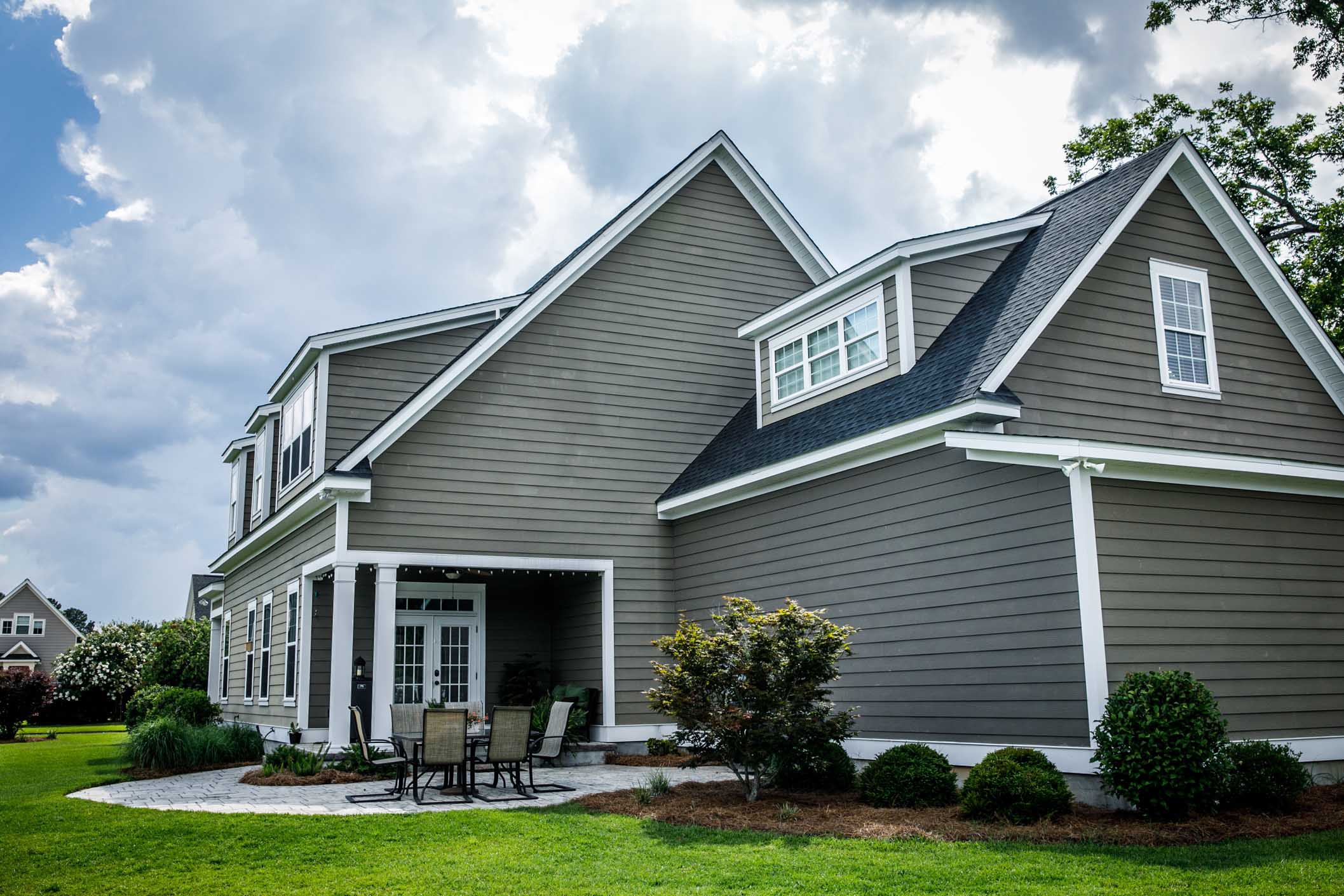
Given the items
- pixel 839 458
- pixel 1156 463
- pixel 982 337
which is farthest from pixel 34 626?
pixel 1156 463

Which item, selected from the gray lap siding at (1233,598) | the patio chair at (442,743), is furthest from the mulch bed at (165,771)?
the gray lap siding at (1233,598)

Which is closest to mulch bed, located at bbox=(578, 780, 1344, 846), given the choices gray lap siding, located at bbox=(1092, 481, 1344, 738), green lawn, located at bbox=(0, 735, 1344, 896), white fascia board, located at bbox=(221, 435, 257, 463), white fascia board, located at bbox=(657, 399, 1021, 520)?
green lawn, located at bbox=(0, 735, 1344, 896)

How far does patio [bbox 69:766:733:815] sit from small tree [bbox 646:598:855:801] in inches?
71.0

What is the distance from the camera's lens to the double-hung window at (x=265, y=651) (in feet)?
62.5

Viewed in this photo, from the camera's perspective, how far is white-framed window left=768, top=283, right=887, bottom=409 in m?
14.0

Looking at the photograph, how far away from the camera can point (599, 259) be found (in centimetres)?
1744

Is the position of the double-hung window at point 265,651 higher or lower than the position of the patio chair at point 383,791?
higher

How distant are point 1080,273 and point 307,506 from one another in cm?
1108

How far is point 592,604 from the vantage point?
1703 centimetres

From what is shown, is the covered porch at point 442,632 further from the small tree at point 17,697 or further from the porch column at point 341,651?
the small tree at point 17,697

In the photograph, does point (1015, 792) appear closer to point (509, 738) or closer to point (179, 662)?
point (509, 738)

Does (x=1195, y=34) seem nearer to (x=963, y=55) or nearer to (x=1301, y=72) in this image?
(x=1301, y=72)

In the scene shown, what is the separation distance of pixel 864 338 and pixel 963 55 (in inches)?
171

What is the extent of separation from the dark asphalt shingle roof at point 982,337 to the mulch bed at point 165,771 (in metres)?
8.72
